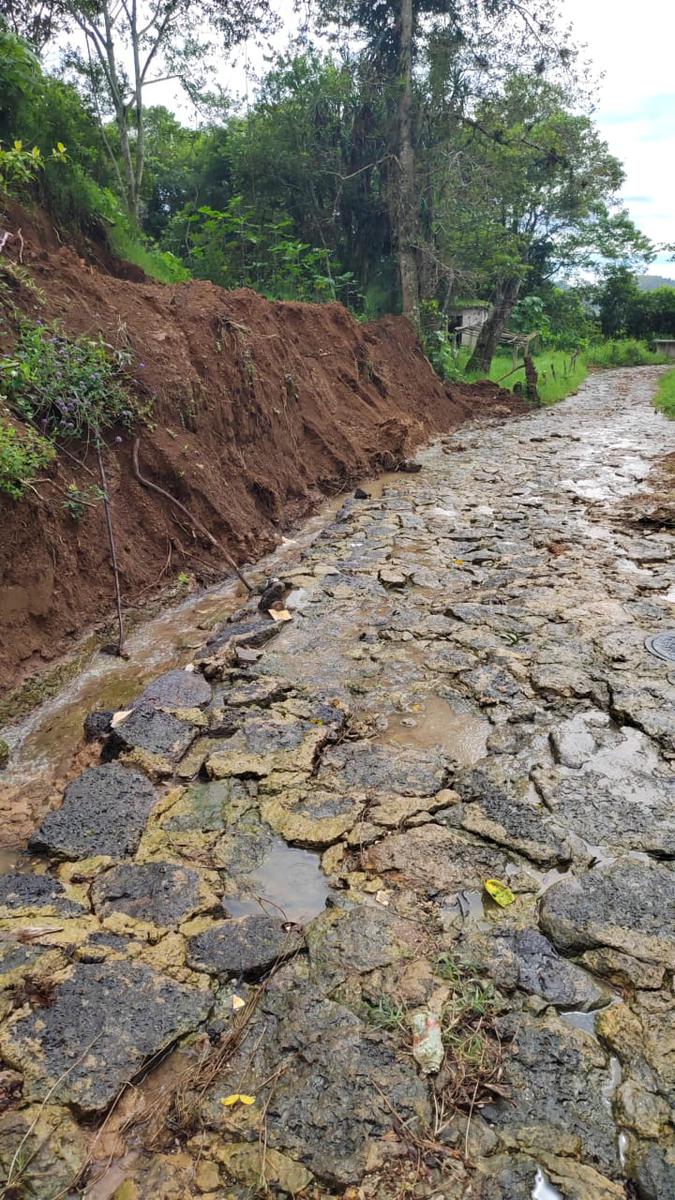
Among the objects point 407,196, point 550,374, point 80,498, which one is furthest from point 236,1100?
point 550,374

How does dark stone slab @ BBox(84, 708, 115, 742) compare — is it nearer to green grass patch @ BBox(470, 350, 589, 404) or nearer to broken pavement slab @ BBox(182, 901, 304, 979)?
broken pavement slab @ BBox(182, 901, 304, 979)

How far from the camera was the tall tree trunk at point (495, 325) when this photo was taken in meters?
20.4

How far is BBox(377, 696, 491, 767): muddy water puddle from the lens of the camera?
386cm

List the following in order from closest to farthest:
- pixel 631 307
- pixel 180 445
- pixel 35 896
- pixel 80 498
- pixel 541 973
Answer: pixel 541 973
pixel 35 896
pixel 80 498
pixel 180 445
pixel 631 307

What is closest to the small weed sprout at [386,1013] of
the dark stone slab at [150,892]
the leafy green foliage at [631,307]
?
the dark stone slab at [150,892]

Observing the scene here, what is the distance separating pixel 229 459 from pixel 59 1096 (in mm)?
6657

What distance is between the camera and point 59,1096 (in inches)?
79.1

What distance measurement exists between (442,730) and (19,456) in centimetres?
357

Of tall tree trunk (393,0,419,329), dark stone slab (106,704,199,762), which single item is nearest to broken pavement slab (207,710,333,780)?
dark stone slab (106,704,199,762)

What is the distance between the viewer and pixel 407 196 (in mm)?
16266

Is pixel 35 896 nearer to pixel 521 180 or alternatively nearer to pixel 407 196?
pixel 407 196

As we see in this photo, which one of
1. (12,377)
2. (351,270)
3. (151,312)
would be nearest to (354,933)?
(12,377)

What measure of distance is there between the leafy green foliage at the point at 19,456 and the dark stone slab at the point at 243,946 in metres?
3.52

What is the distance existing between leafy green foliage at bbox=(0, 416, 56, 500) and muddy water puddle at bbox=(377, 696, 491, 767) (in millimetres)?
3216
